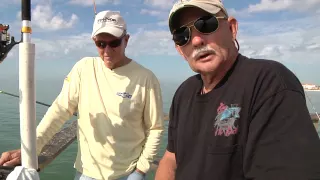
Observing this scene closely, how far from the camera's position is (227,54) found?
1.61m

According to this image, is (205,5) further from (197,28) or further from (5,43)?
(5,43)

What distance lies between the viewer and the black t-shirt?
1.16 meters

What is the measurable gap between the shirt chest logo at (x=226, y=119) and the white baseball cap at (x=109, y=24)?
68.0 inches

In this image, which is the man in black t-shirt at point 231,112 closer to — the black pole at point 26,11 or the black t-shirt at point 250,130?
the black t-shirt at point 250,130

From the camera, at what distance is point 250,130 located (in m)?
1.33

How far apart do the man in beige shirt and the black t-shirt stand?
4.02 feet

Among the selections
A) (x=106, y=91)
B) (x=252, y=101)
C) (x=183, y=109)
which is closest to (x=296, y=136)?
(x=252, y=101)

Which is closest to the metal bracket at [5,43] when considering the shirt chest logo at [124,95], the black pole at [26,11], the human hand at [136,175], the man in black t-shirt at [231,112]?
the black pole at [26,11]

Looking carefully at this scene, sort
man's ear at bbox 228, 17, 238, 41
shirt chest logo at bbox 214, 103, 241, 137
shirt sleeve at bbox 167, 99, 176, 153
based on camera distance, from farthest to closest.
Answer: shirt sleeve at bbox 167, 99, 176, 153 < man's ear at bbox 228, 17, 238, 41 < shirt chest logo at bbox 214, 103, 241, 137

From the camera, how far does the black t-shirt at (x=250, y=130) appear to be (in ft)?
3.80

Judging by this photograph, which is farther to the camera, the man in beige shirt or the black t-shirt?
the man in beige shirt

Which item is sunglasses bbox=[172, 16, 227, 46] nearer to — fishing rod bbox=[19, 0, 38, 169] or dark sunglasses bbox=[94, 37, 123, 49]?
fishing rod bbox=[19, 0, 38, 169]

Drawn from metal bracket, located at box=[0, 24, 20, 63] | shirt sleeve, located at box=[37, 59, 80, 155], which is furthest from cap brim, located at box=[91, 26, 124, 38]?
metal bracket, located at box=[0, 24, 20, 63]

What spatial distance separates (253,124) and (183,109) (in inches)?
24.7
